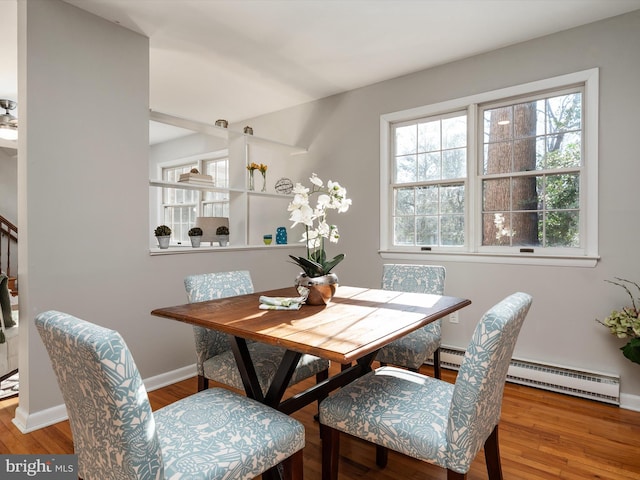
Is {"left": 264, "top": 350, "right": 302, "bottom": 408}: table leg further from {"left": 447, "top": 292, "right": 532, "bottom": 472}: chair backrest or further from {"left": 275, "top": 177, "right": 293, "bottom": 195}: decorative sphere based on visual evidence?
{"left": 275, "top": 177, "right": 293, "bottom": 195}: decorative sphere

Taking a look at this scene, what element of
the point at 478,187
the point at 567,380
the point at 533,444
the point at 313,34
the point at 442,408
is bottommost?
the point at 533,444

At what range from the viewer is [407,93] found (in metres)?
3.58

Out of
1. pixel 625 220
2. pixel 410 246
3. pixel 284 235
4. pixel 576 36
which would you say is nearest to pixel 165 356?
pixel 284 235

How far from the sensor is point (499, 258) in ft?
10.2

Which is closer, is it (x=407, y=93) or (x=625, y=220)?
(x=625, y=220)

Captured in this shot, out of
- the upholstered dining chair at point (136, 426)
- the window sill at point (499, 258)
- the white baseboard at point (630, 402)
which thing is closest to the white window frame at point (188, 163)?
the window sill at point (499, 258)

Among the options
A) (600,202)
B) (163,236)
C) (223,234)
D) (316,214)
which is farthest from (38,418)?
(600,202)

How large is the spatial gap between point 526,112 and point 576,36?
584 millimetres

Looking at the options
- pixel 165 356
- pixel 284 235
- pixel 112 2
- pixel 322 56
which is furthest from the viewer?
pixel 284 235

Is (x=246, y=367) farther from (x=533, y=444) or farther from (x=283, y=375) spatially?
(x=533, y=444)

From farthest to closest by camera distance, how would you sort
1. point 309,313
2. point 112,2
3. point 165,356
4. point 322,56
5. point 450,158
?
point 450,158 → point 322,56 → point 165,356 → point 112,2 → point 309,313

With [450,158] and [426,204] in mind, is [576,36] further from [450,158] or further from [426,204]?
[426,204]

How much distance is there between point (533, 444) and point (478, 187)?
1986 millimetres

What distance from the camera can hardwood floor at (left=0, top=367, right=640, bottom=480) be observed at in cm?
185
